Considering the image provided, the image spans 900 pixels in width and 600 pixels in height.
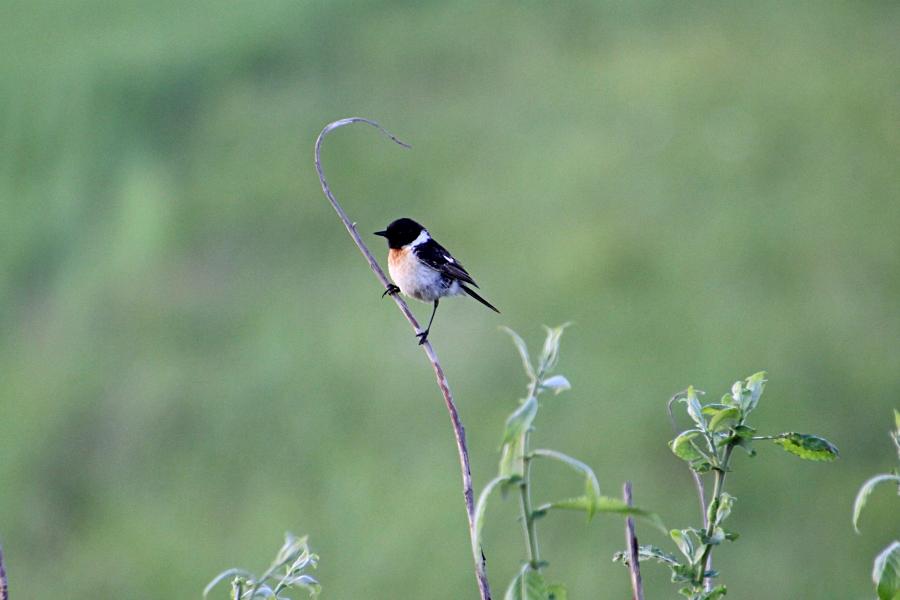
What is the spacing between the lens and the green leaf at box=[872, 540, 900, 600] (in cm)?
125

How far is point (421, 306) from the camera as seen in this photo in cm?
710

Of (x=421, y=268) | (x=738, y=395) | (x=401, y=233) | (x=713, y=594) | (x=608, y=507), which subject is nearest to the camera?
(x=608, y=507)

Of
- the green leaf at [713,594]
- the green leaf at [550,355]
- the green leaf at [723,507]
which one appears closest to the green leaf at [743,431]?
the green leaf at [723,507]

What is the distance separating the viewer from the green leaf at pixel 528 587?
4.04ft

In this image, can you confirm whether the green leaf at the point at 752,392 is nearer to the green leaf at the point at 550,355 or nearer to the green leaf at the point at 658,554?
the green leaf at the point at 658,554

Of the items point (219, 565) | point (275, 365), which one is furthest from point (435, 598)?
point (275, 365)

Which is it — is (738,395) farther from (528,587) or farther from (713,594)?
(528,587)

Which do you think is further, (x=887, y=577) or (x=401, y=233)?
(x=401, y=233)

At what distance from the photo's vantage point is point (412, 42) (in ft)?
29.7

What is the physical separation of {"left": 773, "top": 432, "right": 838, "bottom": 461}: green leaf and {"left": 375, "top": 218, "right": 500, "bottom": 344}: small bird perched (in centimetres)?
340

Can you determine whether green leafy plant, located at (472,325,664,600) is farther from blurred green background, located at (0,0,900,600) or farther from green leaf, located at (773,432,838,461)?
blurred green background, located at (0,0,900,600)

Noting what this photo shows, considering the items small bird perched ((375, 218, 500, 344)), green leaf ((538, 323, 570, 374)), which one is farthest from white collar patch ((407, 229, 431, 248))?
green leaf ((538, 323, 570, 374))

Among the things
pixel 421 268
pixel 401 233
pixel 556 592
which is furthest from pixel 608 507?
pixel 401 233

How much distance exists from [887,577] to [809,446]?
35 centimetres
